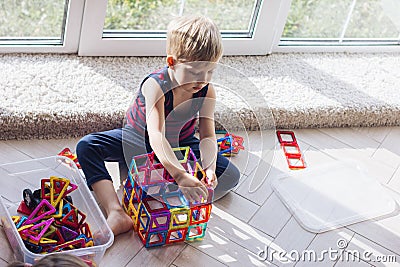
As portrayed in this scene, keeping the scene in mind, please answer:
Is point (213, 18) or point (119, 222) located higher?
point (213, 18)

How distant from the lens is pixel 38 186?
1462 mm

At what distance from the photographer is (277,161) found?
1698 mm

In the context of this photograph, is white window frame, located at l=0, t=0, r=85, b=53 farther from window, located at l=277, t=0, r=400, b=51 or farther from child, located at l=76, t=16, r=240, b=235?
window, located at l=277, t=0, r=400, b=51

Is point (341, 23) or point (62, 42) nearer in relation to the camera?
Answer: point (62, 42)

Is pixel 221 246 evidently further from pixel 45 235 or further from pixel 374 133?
pixel 374 133

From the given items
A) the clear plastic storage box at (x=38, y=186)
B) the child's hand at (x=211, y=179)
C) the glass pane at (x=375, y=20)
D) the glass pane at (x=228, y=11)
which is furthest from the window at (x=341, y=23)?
the clear plastic storage box at (x=38, y=186)

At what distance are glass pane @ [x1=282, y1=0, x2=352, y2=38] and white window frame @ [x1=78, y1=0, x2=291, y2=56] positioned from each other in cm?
6

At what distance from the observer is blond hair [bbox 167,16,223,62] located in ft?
4.48

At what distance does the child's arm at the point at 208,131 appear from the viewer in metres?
1.49

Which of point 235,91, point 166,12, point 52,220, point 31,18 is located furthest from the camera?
point 166,12

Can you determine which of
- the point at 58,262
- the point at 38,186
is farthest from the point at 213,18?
the point at 58,262

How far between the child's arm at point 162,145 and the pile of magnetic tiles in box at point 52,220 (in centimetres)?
20

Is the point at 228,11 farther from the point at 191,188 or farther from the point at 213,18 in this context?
the point at 191,188

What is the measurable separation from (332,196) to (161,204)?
1.46ft
